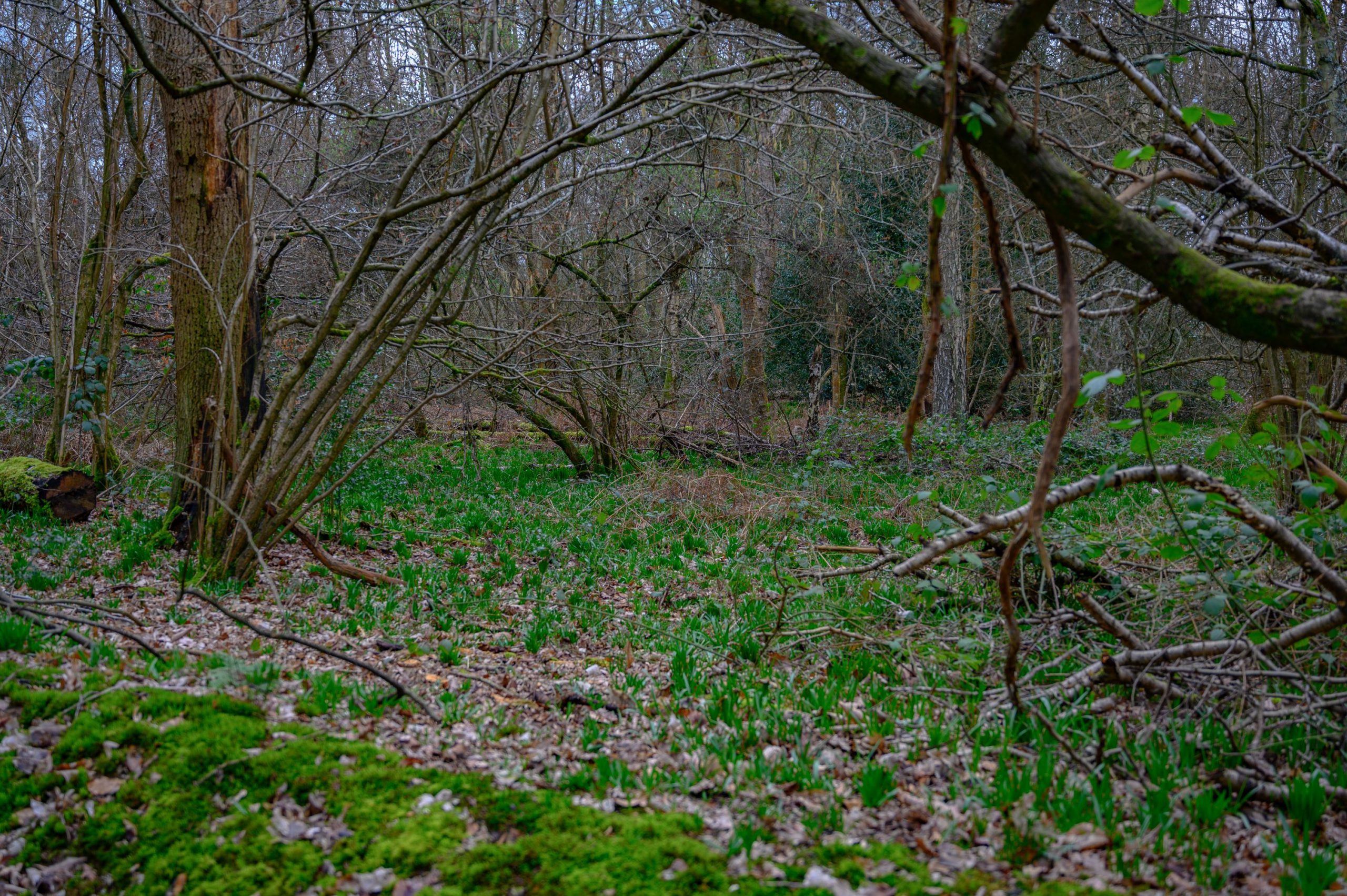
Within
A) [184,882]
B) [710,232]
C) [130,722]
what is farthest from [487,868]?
[710,232]

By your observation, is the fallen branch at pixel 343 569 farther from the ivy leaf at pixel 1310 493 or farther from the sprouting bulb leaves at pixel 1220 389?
the ivy leaf at pixel 1310 493

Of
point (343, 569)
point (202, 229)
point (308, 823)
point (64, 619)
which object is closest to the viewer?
point (308, 823)

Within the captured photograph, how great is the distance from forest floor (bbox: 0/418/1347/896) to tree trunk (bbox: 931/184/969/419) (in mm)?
10001

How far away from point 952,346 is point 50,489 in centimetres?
1436

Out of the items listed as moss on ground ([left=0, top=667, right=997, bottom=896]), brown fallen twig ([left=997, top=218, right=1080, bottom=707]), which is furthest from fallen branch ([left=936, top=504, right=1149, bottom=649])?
moss on ground ([left=0, top=667, right=997, bottom=896])

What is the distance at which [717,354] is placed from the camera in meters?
14.2

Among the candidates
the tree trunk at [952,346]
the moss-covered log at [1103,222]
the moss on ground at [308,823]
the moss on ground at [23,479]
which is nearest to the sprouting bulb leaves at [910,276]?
the moss-covered log at [1103,222]

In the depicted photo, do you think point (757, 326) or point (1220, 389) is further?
point (757, 326)

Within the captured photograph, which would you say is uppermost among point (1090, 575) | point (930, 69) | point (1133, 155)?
point (930, 69)

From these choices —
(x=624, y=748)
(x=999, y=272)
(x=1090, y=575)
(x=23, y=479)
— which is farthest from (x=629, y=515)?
(x=999, y=272)

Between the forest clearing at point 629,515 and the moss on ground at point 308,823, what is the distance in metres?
0.02

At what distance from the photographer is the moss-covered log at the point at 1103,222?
2320mm

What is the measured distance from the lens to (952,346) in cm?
1623

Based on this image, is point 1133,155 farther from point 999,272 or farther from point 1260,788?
point 1260,788
